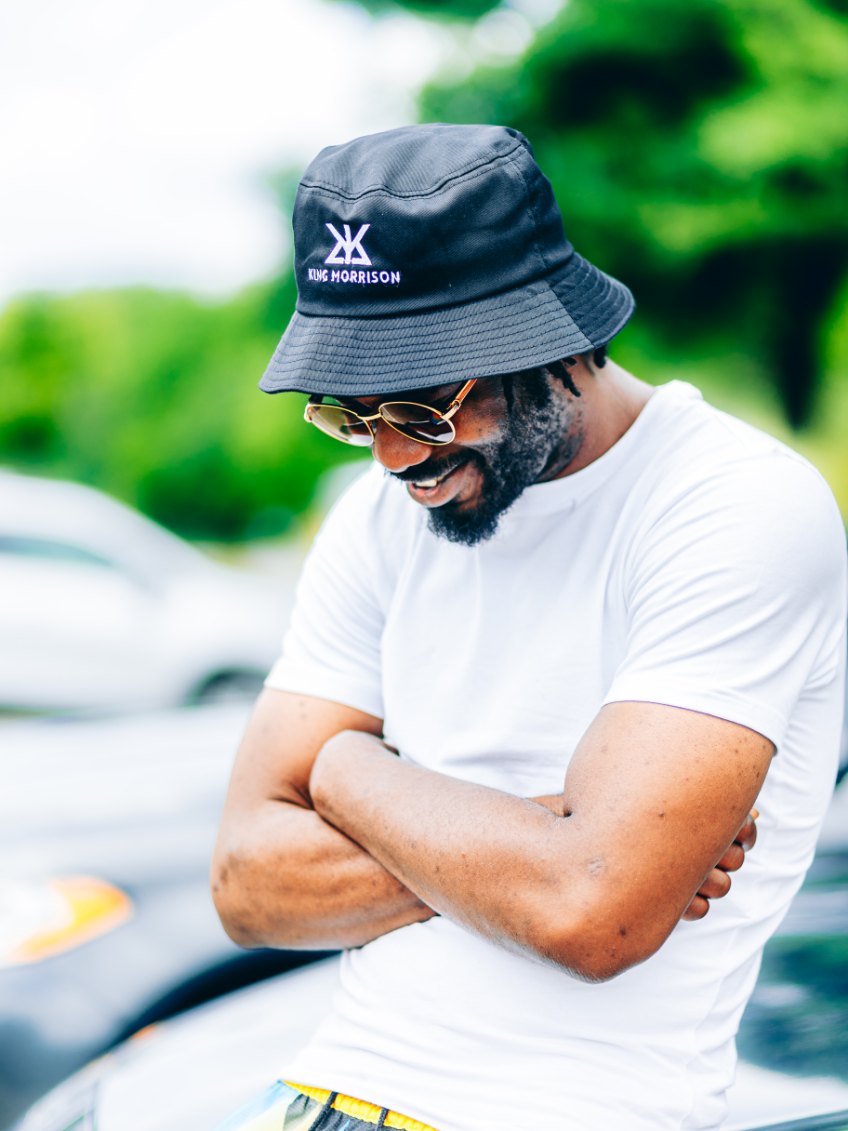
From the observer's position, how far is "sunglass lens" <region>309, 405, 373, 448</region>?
1859 millimetres

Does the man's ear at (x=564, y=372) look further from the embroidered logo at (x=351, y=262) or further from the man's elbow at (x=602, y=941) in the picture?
the man's elbow at (x=602, y=941)

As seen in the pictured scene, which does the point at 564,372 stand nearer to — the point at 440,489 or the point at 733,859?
the point at 440,489

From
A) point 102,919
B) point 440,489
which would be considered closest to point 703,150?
point 102,919

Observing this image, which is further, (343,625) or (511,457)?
(343,625)

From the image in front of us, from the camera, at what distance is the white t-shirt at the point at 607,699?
166 cm

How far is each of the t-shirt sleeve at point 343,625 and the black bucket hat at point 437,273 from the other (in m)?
0.44

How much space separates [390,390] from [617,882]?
72cm

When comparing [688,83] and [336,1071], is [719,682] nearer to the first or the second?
[336,1071]

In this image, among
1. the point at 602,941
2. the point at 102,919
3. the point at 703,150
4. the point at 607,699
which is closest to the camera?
the point at 602,941

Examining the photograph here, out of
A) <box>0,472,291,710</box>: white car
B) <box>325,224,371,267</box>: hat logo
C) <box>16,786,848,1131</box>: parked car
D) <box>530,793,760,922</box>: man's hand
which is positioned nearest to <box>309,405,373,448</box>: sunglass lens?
<box>325,224,371,267</box>: hat logo

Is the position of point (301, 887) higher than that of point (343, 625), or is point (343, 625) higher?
point (343, 625)

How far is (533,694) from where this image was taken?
73.0 inches

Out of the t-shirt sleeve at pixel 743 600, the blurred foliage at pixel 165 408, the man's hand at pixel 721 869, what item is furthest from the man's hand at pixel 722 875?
the blurred foliage at pixel 165 408

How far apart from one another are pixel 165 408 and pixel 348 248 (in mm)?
28621
